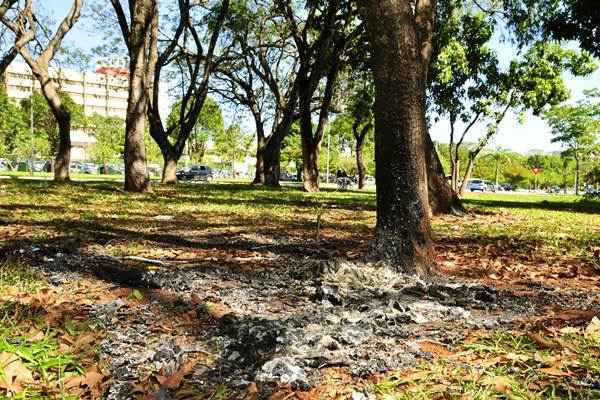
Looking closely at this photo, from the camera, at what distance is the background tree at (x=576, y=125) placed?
3881cm

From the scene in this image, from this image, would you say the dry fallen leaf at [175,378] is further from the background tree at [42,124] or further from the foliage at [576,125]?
the background tree at [42,124]

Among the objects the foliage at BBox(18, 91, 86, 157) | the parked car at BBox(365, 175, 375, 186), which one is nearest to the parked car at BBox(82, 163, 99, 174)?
the foliage at BBox(18, 91, 86, 157)

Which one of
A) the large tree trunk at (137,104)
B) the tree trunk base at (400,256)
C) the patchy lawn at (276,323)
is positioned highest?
the large tree trunk at (137,104)

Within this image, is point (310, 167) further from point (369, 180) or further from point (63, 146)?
point (369, 180)

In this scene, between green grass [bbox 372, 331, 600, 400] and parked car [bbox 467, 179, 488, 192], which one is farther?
parked car [bbox 467, 179, 488, 192]

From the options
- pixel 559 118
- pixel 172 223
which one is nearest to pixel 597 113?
pixel 559 118

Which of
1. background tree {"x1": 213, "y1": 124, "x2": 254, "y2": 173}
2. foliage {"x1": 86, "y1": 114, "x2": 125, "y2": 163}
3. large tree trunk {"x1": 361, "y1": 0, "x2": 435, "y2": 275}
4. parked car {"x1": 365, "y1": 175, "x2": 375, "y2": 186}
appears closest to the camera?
large tree trunk {"x1": 361, "y1": 0, "x2": 435, "y2": 275}

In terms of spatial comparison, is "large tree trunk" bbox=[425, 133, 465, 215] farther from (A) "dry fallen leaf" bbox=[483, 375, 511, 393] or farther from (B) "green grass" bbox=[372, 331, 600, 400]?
(A) "dry fallen leaf" bbox=[483, 375, 511, 393]

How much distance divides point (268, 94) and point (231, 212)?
2664cm

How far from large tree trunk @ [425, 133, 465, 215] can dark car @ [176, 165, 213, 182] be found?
→ 42522 millimetres

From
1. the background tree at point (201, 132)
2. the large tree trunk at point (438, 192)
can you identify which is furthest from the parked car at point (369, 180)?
the large tree trunk at point (438, 192)

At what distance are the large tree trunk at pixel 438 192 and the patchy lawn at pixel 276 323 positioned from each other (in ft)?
16.2

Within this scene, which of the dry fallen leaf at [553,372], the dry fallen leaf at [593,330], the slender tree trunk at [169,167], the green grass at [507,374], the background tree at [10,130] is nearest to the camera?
the green grass at [507,374]

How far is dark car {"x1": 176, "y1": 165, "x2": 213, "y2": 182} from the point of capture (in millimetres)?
51450
